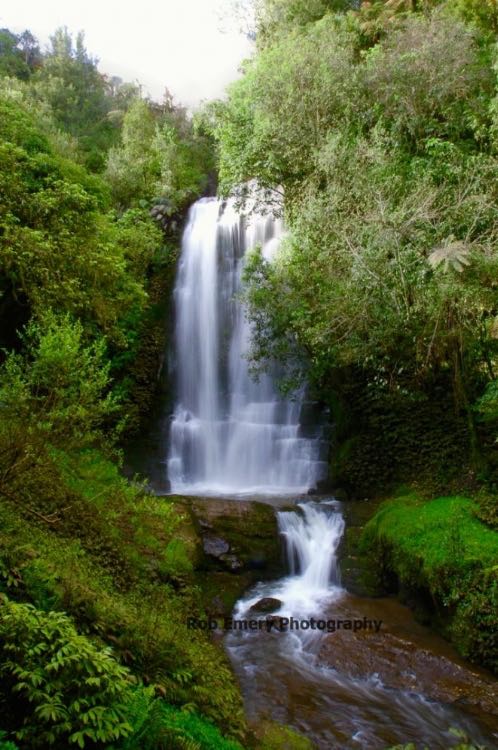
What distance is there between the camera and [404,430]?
461 inches

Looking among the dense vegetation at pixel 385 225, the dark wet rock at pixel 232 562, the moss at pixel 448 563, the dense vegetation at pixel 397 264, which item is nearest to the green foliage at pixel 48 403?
the dark wet rock at pixel 232 562

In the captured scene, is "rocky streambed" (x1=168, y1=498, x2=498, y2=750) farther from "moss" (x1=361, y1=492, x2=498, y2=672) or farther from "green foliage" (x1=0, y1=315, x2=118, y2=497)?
"green foliage" (x1=0, y1=315, x2=118, y2=497)

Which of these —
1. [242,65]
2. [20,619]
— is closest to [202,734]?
[20,619]

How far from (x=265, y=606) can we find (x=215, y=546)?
4.91 ft

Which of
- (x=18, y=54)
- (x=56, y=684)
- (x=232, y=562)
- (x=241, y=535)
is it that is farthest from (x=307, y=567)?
(x=18, y=54)

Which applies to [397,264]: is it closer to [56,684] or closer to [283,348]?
[283,348]

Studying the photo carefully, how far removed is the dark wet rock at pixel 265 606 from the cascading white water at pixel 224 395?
5.32m

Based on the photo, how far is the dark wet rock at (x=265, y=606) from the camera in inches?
333

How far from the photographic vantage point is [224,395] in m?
17.4

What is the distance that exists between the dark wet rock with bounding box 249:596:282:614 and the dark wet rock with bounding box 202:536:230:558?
1.20 meters

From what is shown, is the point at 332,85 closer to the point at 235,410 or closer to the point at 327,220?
the point at 327,220

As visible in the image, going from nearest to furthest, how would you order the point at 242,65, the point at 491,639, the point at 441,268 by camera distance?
the point at 491,639 → the point at 441,268 → the point at 242,65

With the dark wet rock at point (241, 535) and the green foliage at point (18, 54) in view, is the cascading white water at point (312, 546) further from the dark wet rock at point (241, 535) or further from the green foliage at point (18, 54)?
the green foliage at point (18, 54)

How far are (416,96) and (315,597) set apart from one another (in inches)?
510
